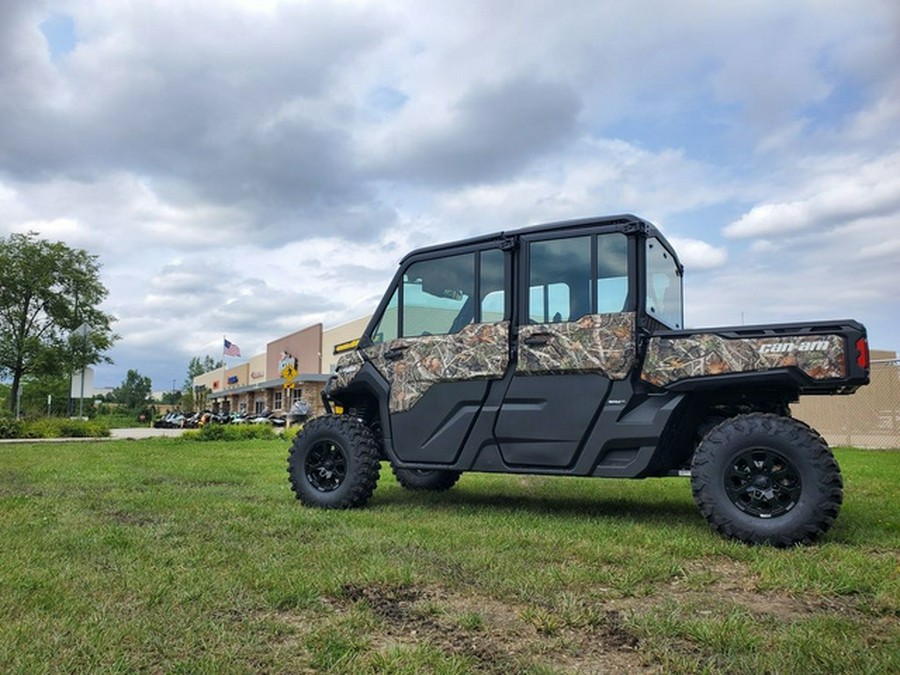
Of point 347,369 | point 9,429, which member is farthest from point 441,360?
point 9,429

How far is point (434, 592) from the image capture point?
11.8ft

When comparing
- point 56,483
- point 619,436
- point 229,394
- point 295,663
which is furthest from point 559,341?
point 229,394

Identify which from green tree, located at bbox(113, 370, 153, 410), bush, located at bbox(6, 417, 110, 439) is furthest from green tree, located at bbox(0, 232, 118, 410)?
green tree, located at bbox(113, 370, 153, 410)

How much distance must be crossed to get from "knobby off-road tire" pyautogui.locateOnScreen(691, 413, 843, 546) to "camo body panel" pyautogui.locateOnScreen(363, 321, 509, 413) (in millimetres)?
1777

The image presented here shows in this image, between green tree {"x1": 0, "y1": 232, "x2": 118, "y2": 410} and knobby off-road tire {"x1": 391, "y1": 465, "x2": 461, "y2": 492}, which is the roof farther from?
green tree {"x1": 0, "y1": 232, "x2": 118, "y2": 410}

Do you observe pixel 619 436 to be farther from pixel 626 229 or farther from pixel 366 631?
pixel 366 631

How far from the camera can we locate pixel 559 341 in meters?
5.53

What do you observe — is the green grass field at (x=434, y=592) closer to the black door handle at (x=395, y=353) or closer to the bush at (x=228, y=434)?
the black door handle at (x=395, y=353)

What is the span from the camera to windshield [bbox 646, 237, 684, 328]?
563cm

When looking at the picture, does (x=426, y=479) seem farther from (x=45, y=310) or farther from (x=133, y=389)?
(x=133, y=389)

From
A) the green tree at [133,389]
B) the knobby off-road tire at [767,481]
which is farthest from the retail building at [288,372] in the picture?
the green tree at [133,389]

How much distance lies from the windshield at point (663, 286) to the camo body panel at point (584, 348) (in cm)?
37

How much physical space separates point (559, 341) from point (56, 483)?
21.1ft

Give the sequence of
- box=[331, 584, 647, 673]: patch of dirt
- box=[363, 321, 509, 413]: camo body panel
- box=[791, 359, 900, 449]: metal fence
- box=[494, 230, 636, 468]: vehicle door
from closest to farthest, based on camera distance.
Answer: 1. box=[331, 584, 647, 673]: patch of dirt
2. box=[494, 230, 636, 468]: vehicle door
3. box=[363, 321, 509, 413]: camo body panel
4. box=[791, 359, 900, 449]: metal fence
